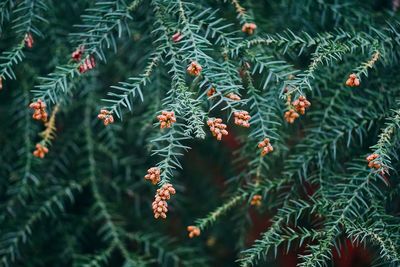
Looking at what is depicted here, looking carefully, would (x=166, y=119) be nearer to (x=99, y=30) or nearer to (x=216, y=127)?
(x=216, y=127)

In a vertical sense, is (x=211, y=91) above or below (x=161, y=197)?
above

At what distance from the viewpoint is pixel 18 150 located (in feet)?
4.66

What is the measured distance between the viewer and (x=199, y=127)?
34.7 inches

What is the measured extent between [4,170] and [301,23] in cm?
92

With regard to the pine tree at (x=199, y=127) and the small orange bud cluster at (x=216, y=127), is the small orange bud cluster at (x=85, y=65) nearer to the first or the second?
the pine tree at (x=199, y=127)

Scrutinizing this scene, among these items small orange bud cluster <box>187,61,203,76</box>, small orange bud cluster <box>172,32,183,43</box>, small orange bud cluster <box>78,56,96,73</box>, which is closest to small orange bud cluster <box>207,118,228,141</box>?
small orange bud cluster <box>187,61,203,76</box>

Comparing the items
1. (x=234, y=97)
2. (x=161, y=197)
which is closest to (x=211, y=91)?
(x=234, y=97)

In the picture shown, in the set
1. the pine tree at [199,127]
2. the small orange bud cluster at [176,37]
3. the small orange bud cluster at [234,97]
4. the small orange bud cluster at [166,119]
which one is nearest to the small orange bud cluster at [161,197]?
the pine tree at [199,127]

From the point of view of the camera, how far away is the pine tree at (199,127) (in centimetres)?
99

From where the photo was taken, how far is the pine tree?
992 millimetres

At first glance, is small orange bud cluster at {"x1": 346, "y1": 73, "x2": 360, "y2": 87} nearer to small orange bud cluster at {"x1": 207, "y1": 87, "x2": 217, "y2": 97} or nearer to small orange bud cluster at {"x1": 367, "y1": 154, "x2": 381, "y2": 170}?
small orange bud cluster at {"x1": 367, "y1": 154, "x2": 381, "y2": 170}

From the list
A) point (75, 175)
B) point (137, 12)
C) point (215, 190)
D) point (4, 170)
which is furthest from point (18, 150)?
point (215, 190)

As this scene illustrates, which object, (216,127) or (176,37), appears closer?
(216,127)

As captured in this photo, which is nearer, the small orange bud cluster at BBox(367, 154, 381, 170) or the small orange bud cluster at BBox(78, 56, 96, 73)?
the small orange bud cluster at BBox(367, 154, 381, 170)
